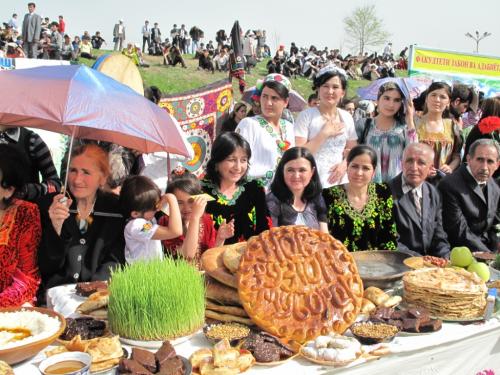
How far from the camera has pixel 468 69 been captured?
12.4m

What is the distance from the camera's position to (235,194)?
3680 millimetres

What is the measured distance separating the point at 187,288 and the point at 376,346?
31.9 inches

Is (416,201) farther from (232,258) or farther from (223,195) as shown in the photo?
(232,258)

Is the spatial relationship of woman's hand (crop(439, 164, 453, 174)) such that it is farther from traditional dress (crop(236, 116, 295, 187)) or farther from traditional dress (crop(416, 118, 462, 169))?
traditional dress (crop(236, 116, 295, 187))

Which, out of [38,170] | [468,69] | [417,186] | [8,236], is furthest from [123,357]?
[468,69]

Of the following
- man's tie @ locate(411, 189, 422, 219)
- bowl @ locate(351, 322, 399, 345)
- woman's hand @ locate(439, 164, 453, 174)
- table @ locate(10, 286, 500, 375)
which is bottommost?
table @ locate(10, 286, 500, 375)

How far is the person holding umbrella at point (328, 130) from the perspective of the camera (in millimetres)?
4484

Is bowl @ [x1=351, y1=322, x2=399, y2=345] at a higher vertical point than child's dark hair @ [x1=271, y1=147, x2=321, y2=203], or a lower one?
lower

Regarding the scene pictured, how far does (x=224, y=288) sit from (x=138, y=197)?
1012 mm

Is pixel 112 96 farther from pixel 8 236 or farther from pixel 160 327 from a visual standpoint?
pixel 160 327

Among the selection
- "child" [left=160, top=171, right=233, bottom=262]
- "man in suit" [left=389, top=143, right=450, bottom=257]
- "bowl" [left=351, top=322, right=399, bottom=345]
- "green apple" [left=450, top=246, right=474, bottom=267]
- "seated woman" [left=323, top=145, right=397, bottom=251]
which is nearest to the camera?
"bowl" [left=351, top=322, right=399, bottom=345]

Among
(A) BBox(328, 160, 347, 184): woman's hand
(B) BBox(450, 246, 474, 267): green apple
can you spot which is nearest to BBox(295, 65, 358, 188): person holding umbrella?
(A) BBox(328, 160, 347, 184): woman's hand

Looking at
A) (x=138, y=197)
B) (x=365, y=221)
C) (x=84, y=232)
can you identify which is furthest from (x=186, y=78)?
(x=84, y=232)

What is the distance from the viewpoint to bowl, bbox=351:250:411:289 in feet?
8.76
